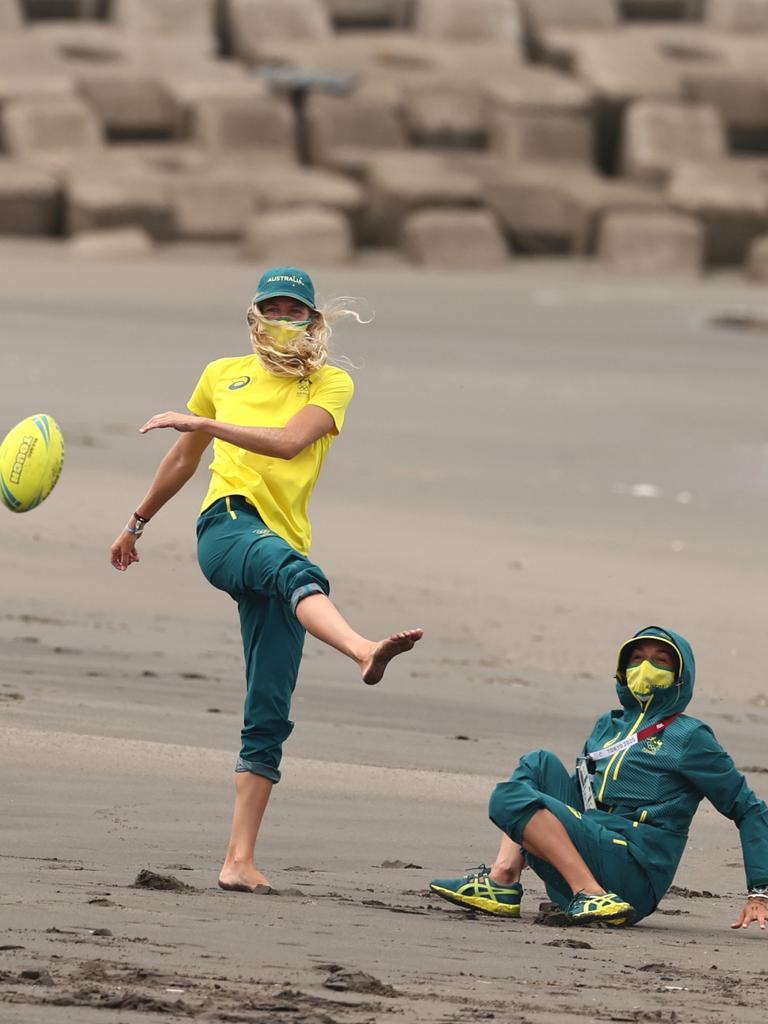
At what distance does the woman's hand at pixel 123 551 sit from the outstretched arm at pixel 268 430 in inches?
28.2

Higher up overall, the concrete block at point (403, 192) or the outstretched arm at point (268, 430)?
the outstretched arm at point (268, 430)

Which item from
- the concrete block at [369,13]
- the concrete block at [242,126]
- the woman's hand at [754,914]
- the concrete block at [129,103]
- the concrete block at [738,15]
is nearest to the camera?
the woman's hand at [754,914]

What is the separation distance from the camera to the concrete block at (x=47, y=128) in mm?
26984

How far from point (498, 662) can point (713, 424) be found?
25.7 feet

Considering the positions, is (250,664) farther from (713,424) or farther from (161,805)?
(713,424)

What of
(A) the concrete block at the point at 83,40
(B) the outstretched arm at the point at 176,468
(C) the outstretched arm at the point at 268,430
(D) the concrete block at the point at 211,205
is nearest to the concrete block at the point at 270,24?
(A) the concrete block at the point at 83,40

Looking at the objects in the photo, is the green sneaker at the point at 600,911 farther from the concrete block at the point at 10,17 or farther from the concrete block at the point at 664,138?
the concrete block at the point at 10,17

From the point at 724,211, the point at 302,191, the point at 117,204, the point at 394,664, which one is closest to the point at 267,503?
the point at 394,664

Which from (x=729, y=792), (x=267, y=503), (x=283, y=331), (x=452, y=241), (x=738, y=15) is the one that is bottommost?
(x=452, y=241)

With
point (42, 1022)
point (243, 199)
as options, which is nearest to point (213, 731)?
point (42, 1022)

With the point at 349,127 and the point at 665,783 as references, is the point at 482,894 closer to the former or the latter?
the point at 665,783

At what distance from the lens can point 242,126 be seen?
2880cm

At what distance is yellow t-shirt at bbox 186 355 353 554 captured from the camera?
20.8ft

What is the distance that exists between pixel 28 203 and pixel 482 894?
66.2ft
